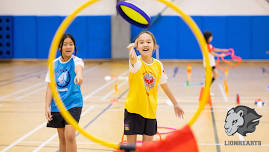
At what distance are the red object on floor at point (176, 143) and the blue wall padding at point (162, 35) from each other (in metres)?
16.9

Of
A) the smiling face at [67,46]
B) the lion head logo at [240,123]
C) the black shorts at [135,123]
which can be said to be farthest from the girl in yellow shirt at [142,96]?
the lion head logo at [240,123]

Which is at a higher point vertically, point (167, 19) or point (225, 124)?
point (167, 19)

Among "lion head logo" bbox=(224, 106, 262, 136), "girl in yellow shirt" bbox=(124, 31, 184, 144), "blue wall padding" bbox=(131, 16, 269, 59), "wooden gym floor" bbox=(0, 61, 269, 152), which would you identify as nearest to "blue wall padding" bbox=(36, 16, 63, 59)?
"blue wall padding" bbox=(131, 16, 269, 59)

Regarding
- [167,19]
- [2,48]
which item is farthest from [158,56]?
[2,48]

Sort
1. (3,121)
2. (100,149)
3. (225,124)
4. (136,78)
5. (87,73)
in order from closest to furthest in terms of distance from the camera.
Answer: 1. (136,78)
2. (100,149)
3. (225,124)
4. (3,121)
5. (87,73)

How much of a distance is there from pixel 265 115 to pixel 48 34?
50.4 feet

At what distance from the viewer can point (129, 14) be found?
13.3ft

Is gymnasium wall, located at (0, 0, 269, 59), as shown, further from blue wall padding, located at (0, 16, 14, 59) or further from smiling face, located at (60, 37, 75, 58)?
smiling face, located at (60, 37, 75, 58)

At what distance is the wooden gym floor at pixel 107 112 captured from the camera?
Result: 5.73m

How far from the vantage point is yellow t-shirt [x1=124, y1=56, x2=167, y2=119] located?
13.1 ft

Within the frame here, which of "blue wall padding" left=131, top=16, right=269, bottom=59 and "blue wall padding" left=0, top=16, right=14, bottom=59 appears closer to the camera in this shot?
"blue wall padding" left=131, top=16, right=269, bottom=59

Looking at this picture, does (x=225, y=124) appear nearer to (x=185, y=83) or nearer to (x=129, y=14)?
(x=129, y=14)

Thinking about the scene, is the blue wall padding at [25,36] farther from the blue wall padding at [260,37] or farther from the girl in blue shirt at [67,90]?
the girl in blue shirt at [67,90]

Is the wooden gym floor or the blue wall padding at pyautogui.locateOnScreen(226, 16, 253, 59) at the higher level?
the blue wall padding at pyautogui.locateOnScreen(226, 16, 253, 59)
